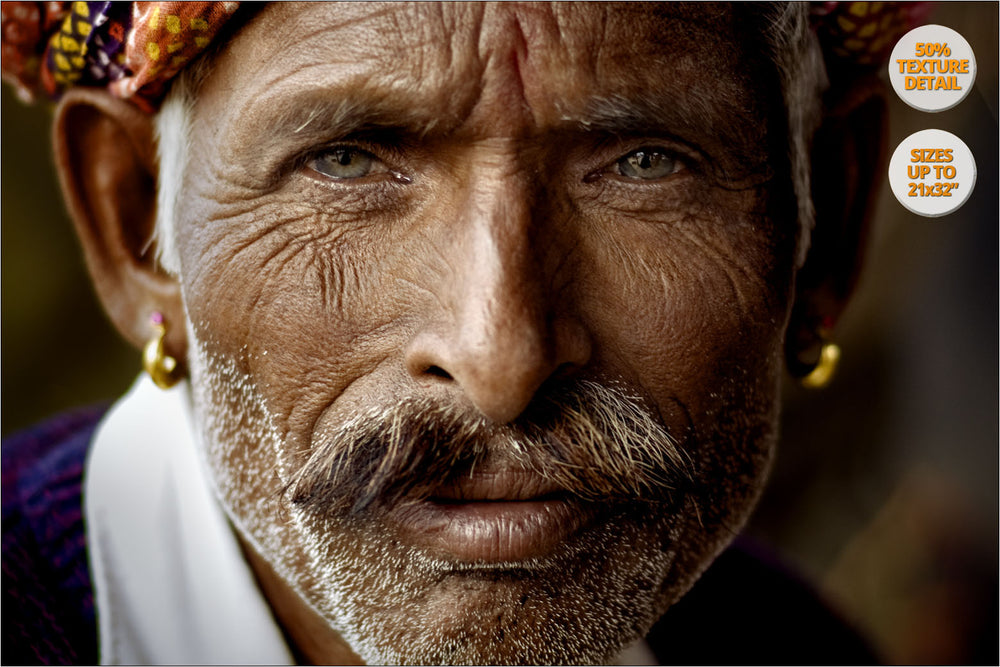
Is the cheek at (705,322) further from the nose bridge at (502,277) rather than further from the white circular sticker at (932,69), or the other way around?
the white circular sticker at (932,69)

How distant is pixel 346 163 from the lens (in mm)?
1530

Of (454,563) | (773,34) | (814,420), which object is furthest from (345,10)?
(814,420)

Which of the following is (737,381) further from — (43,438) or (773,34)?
(43,438)

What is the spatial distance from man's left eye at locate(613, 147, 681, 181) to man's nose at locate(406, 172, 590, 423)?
230 millimetres

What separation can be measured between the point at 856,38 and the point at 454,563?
1285 millimetres

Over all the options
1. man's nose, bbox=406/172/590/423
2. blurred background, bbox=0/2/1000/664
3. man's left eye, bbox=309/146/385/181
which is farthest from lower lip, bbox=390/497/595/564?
blurred background, bbox=0/2/1000/664

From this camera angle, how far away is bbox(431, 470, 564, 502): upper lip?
1448 mm

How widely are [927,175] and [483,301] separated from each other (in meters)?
1.14

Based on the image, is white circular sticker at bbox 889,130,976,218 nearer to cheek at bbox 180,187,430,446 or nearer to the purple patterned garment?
cheek at bbox 180,187,430,446

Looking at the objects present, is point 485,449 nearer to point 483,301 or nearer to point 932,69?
point 483,301

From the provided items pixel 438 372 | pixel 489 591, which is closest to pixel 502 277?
pixel 438 372

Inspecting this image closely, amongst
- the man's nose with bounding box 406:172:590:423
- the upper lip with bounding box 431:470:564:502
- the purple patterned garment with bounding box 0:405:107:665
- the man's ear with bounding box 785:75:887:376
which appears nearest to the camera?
the man's nose with bounding box 406:172:590:423

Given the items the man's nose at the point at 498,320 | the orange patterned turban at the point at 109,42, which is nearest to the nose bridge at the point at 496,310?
the man's nose at the point at 498,320

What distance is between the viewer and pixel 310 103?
4.80 feet
